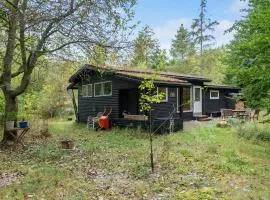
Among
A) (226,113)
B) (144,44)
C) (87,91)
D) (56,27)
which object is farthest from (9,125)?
(226,113)

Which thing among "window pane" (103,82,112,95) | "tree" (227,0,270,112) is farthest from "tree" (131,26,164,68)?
"window pane" (103,82,112,95)

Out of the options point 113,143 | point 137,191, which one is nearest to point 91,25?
point 113,143

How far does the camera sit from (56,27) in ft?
33.9

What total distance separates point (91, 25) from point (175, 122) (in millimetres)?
6586

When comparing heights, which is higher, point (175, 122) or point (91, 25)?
point (91, 25)

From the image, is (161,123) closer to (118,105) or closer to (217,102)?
(118,105)

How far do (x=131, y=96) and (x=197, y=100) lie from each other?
6.15m

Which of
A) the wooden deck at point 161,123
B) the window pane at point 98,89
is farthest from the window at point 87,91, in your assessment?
the wooden deck at point 161,123

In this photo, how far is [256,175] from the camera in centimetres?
791

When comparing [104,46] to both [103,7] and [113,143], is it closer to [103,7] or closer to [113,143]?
[103,7]

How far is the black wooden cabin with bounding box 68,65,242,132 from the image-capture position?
609 inches

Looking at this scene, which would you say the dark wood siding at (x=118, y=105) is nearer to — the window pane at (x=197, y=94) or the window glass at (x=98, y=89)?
the window glass at (x=98, y=89)

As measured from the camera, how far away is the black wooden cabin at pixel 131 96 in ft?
50.7

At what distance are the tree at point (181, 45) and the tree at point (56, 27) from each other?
36.1 metres
